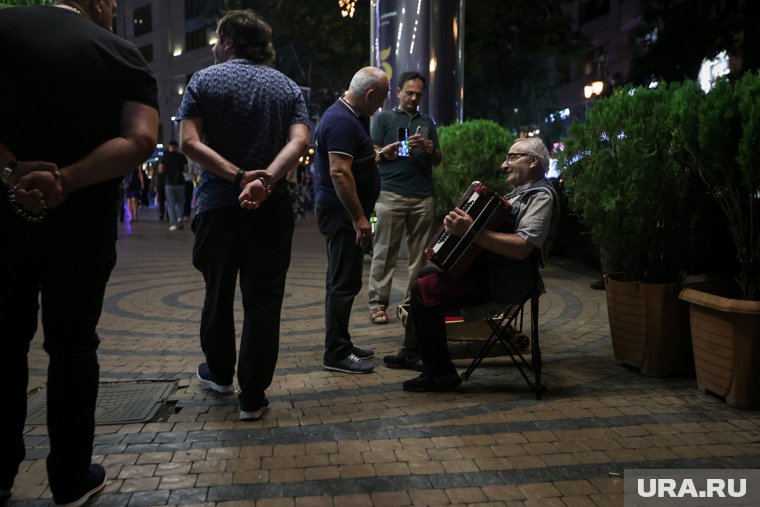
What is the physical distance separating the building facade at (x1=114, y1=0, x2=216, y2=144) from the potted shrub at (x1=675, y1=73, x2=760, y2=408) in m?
59.1

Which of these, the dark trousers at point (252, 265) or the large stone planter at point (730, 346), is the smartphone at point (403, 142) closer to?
the dark trousers at point (252, 265)

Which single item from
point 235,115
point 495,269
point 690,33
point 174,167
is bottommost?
point 495,269

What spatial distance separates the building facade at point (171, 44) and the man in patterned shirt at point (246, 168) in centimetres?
5867

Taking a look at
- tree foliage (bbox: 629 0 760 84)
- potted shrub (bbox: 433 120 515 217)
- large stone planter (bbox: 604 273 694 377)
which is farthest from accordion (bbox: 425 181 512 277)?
tree foliage (bbox: 629 0 760 84)

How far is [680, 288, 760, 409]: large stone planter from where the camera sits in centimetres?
405

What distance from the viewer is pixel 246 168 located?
12.9ft

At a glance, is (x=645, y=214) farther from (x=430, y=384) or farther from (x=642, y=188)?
(x=430, y=384)

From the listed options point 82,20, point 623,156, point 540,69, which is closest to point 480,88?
point 540,69

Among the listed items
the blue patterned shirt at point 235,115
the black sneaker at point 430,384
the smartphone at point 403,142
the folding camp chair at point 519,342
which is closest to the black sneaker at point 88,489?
the blue patterned shirt at point 235,115

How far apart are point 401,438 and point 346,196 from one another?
1.71 m

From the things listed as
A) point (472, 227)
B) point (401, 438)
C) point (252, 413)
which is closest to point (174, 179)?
point (252, 413)

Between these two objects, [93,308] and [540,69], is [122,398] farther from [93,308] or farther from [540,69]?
[540,69]

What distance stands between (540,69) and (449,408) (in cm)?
3711

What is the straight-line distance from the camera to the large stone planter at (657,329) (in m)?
4.74
